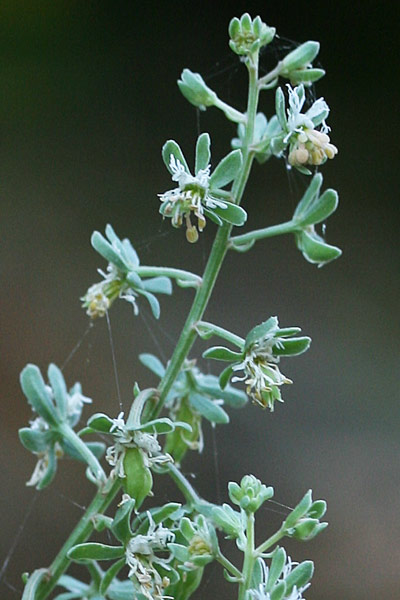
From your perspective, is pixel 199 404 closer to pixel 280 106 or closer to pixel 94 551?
pixel 94 551

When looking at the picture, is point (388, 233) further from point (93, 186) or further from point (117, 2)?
point (117, 2)

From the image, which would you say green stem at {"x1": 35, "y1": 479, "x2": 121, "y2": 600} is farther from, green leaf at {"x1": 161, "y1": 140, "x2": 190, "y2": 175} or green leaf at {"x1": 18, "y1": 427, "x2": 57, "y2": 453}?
green leaf at {"x1": 161, "y1": 140, "x2": 190, "y2": 175}

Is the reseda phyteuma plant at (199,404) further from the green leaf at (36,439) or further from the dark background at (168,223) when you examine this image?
the dark background at (168,223)

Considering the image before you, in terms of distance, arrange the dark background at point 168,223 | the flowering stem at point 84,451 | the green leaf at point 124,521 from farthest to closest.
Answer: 1. the dark background at point 168,223
2. the flowering stem at point 84,451
3. the green leaf at point 124,521

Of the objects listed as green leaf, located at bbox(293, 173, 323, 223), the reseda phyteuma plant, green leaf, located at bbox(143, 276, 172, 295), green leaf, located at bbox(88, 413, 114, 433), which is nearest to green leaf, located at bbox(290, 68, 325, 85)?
the reseda phyteuma plant

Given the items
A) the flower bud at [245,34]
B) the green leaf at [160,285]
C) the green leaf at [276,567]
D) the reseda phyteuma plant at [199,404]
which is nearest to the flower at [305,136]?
the reseda phyteuma plant at [199,404]
